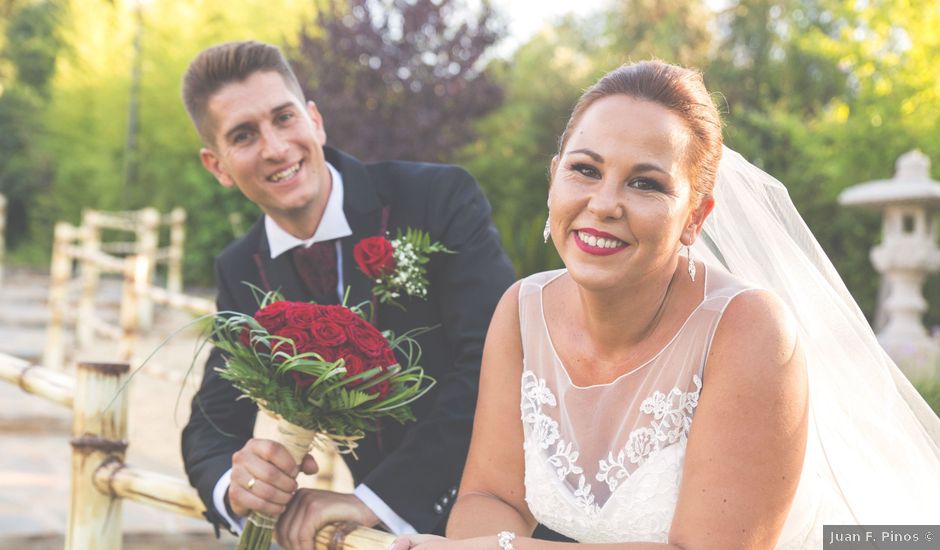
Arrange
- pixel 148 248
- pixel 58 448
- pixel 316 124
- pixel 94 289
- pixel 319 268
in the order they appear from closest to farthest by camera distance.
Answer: pixel 319 268, pixel 316 124, pixel 58 448, pixel 94 289, pixel 148 248

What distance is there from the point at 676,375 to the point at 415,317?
39.6 inches

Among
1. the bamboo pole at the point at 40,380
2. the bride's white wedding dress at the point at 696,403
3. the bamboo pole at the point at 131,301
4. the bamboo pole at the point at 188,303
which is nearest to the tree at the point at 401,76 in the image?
the bamboo pole at the point at 131,301

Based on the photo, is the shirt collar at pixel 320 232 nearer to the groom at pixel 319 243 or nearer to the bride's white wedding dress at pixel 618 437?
the groom at pixel 319 243

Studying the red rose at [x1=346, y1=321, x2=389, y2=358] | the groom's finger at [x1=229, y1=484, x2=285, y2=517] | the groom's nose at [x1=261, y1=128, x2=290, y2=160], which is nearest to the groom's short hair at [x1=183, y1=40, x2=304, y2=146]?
the groom's nose at [x1=261, y1=128, x2=290, y2=160]

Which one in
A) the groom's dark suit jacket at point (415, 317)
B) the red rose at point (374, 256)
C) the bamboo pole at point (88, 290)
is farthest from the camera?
the bamboo pole at point (88, 290)

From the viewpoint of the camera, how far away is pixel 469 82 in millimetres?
15266

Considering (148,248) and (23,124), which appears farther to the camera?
(23,124)

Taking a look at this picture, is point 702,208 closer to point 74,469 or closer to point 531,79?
point 74,469

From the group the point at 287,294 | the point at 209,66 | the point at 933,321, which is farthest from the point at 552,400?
the point at 933,321

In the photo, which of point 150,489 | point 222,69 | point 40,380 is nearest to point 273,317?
point 150,489

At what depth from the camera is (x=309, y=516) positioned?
8.04 ft

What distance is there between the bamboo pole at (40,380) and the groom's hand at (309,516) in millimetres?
1302

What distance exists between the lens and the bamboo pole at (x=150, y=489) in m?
3.03

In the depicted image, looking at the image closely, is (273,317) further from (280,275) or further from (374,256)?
(280,275)
